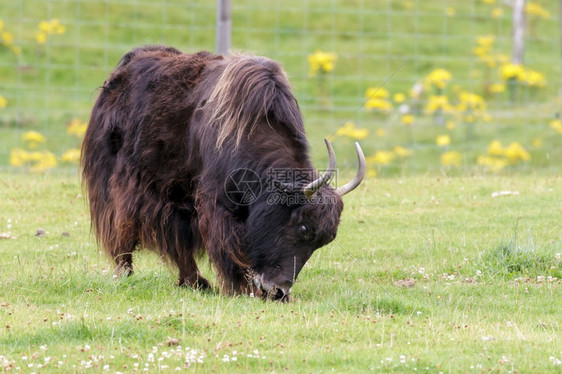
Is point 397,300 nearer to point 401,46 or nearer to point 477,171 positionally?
point 477,171

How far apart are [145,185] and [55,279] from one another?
1156mm

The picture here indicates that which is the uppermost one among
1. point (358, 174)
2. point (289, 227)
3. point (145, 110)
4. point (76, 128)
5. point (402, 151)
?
point (145, 110)

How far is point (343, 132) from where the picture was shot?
1930 cm

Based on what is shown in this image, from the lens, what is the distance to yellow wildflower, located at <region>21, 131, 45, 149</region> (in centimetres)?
1786

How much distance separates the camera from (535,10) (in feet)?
91.3

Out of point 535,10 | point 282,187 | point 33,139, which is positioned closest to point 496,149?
point 33,139

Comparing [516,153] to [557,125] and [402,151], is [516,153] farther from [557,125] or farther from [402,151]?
[402,151]

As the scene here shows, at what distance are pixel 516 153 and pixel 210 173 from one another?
40.5 ft

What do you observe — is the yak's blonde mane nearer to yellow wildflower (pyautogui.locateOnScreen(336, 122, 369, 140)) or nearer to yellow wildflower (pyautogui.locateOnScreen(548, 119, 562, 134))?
yellow wildflower (pyautogui.locateOnScreen(336, 122, 369, 140))

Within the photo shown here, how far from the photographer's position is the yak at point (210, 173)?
261 inches

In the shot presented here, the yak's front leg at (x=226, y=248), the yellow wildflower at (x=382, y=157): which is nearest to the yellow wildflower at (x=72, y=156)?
the yellow wildflower at (x=382, y=157)

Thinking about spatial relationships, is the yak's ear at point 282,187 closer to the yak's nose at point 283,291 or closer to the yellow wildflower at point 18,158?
the yak's nose at point 283,291

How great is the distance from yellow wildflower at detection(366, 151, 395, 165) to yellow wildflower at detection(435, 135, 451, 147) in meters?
1.09

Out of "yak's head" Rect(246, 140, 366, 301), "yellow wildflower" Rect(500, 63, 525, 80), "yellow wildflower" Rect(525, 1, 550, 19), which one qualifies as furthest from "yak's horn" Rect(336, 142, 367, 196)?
"yellow wildflower" Rect(525, 1, 550, 19)
